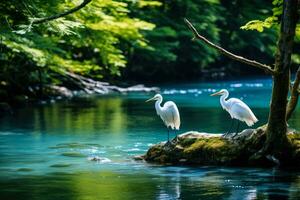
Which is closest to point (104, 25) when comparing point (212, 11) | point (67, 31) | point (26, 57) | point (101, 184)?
point (26, 57)

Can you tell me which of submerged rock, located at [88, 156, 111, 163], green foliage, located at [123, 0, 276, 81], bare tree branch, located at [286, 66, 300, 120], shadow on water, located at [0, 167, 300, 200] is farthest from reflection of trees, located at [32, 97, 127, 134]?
green foliage, located at [123, 0, 276, 81]

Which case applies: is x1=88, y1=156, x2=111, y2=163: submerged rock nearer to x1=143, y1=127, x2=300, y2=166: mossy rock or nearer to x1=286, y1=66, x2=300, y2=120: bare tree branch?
x1=143, y1=127, x2=300, y2=166: mossy rock

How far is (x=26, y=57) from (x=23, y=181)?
714 inches

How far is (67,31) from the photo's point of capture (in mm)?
22578

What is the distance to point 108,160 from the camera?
20.8m

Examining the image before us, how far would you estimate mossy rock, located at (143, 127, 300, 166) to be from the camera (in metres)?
19.0

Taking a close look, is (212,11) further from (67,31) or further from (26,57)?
(67,31)

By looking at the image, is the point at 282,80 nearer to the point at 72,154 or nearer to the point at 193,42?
the point at 72,154

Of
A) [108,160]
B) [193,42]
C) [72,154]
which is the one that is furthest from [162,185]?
[193,42]

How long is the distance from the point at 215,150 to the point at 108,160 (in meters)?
2.93

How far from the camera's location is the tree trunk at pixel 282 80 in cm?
1839

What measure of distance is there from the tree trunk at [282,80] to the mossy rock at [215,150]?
0.28m

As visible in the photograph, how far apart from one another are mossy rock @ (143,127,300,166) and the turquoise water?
1.18ft

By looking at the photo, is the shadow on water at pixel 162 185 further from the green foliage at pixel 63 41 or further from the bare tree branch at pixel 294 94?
the green foliage at pixel 63 41
